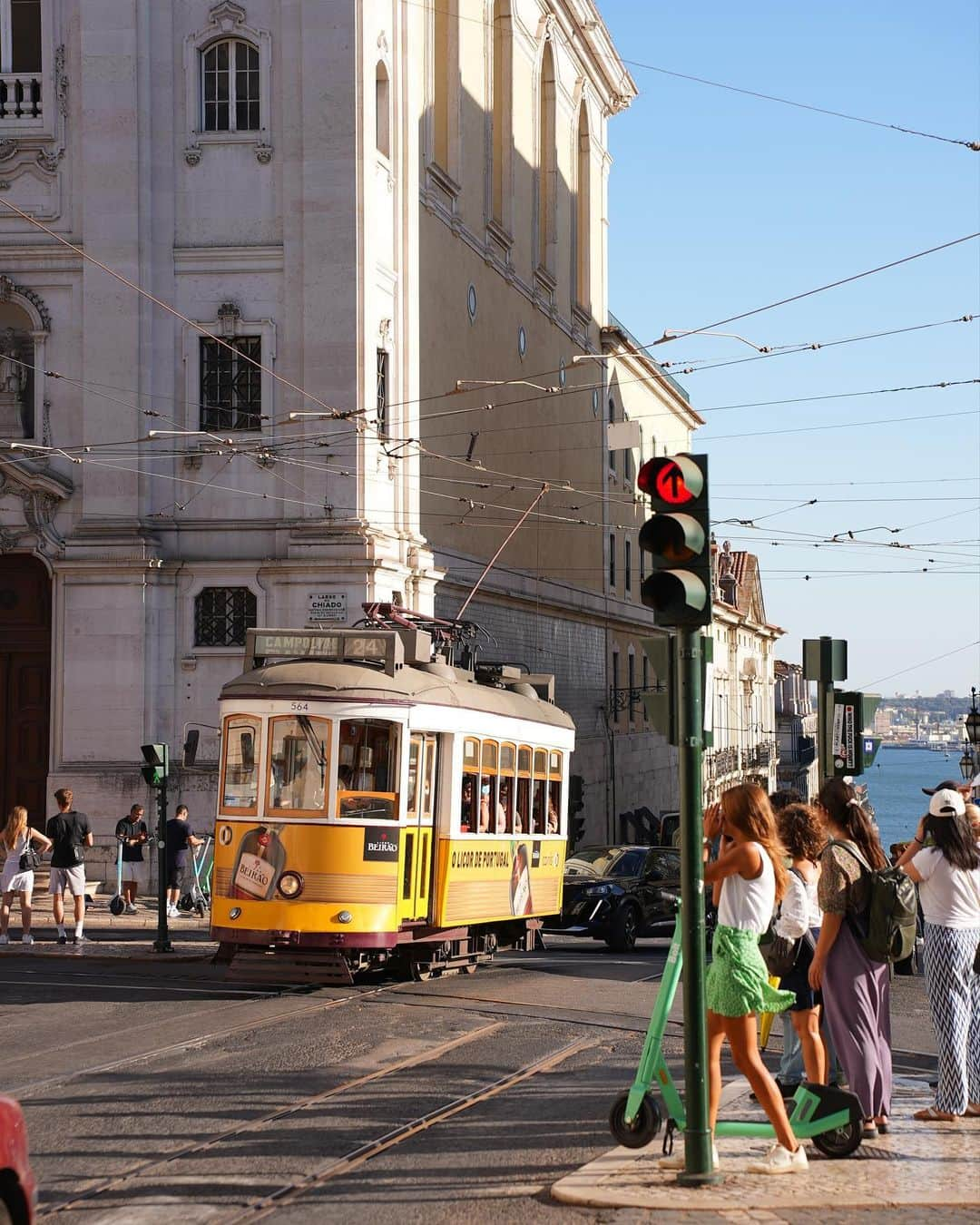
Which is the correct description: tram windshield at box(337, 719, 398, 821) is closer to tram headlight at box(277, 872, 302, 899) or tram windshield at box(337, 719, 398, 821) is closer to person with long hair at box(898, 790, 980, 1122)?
tram headlight at box(277, 872, 302, 899)

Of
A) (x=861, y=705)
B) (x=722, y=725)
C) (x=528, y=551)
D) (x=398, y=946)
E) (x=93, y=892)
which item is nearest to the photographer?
(x=861, y=705)

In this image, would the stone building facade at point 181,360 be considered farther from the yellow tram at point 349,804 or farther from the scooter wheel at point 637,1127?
the scooter wheel at point 637,1127

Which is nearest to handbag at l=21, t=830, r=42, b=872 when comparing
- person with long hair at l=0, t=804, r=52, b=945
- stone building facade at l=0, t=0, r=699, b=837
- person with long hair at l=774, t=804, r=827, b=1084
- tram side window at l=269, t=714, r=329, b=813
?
person with long hair at l=0, t=804, r=52, b=945

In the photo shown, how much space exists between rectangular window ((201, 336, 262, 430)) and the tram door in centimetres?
1455

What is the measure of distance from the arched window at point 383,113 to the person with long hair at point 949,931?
25326mm

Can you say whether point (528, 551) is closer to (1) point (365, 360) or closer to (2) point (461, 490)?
(2) point (461, 490)

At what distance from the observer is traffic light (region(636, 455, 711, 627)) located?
8766 millimetres

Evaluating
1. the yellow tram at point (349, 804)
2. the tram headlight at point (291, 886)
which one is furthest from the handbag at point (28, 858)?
the tram headlight at point (291, 886)

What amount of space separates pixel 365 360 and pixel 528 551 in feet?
52.0

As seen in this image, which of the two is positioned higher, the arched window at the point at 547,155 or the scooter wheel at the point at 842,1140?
the arched window at the point at 547,155

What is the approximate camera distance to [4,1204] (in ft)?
21.7

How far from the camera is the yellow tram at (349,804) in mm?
16969

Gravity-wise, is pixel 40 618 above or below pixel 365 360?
below

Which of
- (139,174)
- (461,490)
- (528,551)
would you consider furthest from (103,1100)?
(528,551)
